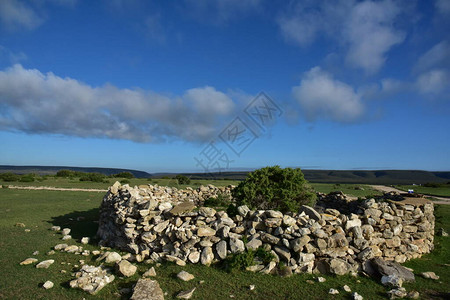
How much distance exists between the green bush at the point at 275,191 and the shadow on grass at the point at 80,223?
5.91 metres

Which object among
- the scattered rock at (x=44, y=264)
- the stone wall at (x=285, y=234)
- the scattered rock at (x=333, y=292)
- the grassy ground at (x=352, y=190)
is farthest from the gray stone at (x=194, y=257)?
the grassy ground at (x=352, y=190)

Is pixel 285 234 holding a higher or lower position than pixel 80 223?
higher

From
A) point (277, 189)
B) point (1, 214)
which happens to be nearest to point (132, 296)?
point (277, 189)

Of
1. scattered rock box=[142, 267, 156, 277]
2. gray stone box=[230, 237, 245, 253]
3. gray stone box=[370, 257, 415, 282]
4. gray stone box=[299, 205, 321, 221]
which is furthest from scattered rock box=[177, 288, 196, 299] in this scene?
gray stone box=[370, 257, 415, 282]

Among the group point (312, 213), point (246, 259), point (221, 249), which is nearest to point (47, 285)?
point (221, 249)

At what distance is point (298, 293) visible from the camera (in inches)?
230

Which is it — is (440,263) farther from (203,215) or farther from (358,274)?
(203,215)

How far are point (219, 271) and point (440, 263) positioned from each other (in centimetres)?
674

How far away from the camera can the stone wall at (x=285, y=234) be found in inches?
281

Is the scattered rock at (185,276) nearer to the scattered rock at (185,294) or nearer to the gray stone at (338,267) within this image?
the scattered rock at (185,294)

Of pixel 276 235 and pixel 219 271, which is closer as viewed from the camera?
pixel 219 271

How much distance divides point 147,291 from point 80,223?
9.21 meters

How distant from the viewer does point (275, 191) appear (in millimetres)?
10711

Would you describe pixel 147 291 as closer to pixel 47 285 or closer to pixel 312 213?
pixel 47 285
